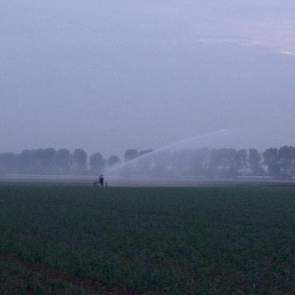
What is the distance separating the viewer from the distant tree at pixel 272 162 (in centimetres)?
18457

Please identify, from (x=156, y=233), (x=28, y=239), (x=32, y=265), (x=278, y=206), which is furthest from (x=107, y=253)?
(x=278, y=206)

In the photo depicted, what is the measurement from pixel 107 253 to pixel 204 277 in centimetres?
471

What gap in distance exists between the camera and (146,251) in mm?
23031

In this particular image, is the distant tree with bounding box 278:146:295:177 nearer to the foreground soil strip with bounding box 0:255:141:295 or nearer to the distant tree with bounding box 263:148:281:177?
the distant tree with bounding box 263:148:281:177

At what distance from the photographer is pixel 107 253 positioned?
2238 cm

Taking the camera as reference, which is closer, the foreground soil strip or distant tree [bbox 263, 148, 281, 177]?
the foreground soil strip

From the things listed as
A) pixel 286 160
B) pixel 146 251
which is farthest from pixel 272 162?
pixel 146 251

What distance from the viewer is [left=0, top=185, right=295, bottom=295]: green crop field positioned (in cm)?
1723

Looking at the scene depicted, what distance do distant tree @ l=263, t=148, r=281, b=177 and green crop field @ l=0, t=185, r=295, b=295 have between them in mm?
143339

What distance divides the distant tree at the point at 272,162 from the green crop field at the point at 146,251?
143 metres

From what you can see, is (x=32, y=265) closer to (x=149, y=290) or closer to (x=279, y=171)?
(x=149, y=290)

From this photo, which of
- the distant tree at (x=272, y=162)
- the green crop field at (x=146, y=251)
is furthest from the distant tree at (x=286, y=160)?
the green crop field at (x=146, y=251)

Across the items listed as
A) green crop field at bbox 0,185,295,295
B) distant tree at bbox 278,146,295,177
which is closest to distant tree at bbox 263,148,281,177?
distant tree at bbox 278,146,295,177

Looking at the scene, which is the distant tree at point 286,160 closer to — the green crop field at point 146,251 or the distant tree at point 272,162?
the distant tree at point 272,162
